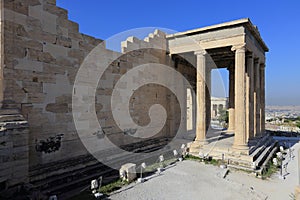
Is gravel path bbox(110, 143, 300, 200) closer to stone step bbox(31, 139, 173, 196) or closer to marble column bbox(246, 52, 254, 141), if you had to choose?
stone step bbox(31, 139, 173, 196)

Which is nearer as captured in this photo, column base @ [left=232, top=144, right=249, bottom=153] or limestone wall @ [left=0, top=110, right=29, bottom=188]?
limestone wall @ [left=0, top=110, right=29, bottom=188]

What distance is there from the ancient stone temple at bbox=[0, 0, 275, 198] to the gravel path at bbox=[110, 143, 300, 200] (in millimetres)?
1563

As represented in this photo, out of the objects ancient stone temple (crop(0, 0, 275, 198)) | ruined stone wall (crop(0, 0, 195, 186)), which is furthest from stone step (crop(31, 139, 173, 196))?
ruined stone wall (crop(0, 0, 195, 186))

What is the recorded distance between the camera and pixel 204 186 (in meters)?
7.79

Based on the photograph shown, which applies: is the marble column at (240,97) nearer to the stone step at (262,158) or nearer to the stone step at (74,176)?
the stone step at (262,158)

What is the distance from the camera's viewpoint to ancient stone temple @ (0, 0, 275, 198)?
6.45 meters

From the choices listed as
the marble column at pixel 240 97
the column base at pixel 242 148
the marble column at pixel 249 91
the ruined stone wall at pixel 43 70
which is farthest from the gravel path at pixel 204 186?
the marble column at pixel 249 91

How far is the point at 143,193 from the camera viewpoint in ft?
22.7

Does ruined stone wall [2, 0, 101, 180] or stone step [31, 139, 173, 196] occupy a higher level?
ruined stone wall [2, 0, 101, 180]

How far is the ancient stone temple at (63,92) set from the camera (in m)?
6.45

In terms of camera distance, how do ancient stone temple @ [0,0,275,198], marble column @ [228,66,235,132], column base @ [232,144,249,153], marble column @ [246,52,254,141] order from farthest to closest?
marble column @ [228,66,235,132], marble column @ [246,52,254,141], column base @ [232,144,249,153], ancient stone temple @ [0,0,275,198]

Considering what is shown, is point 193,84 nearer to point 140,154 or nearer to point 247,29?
point 247,29

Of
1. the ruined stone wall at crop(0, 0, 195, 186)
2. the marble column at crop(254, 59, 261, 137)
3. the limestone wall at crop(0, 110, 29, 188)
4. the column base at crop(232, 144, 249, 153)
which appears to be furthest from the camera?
the marble column at crop(254, 59, 261, 137)

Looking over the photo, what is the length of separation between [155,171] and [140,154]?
1994mm
